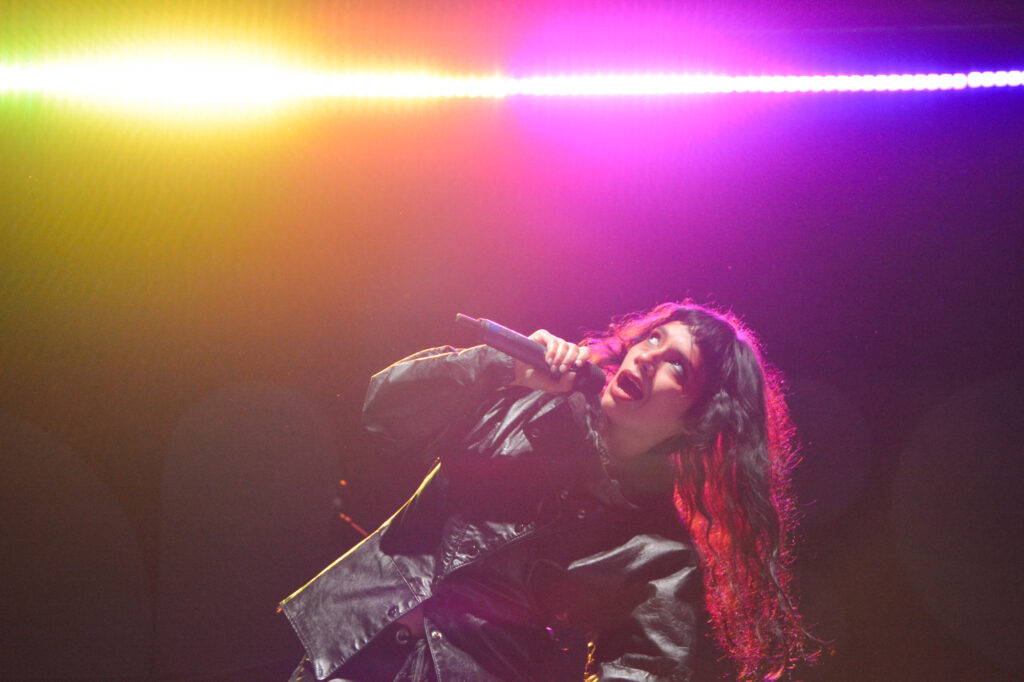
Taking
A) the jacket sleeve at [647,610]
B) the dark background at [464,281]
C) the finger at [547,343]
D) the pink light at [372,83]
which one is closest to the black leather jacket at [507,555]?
the jacket sleeve at [647,610]

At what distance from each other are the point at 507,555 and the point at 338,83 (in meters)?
1.52

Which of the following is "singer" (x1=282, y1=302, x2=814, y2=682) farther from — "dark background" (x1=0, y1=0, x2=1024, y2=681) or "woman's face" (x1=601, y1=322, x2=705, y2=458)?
"dark background" (x1=0, y1=0, x2=1024, y2=681)

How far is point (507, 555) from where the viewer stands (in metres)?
1.47

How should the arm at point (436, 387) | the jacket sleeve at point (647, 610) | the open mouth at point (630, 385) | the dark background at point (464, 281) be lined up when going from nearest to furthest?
the jacket sleeve at point (647, 610) → the arm at point (436, 387) → the open mouth at point (630, 385) → the dark background at point (464, 281)

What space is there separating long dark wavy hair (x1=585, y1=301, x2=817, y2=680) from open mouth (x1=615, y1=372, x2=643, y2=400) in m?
Answer: 0.13

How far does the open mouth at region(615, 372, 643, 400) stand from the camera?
1596mm

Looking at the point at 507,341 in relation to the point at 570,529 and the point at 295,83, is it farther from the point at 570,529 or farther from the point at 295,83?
the point at 295,83

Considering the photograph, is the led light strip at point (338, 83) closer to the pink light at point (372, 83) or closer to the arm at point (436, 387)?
the pink light at point (372, 83)

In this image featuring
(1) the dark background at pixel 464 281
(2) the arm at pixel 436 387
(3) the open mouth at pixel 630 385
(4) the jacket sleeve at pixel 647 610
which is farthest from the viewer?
(1) the dark background at pixel 464 281

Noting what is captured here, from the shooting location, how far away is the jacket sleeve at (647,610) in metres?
1.36

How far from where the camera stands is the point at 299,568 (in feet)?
6.12

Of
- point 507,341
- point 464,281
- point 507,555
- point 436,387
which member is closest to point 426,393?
point 436,387

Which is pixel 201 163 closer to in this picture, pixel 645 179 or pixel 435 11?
pixel 435 11

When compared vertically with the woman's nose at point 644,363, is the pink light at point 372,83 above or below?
above
